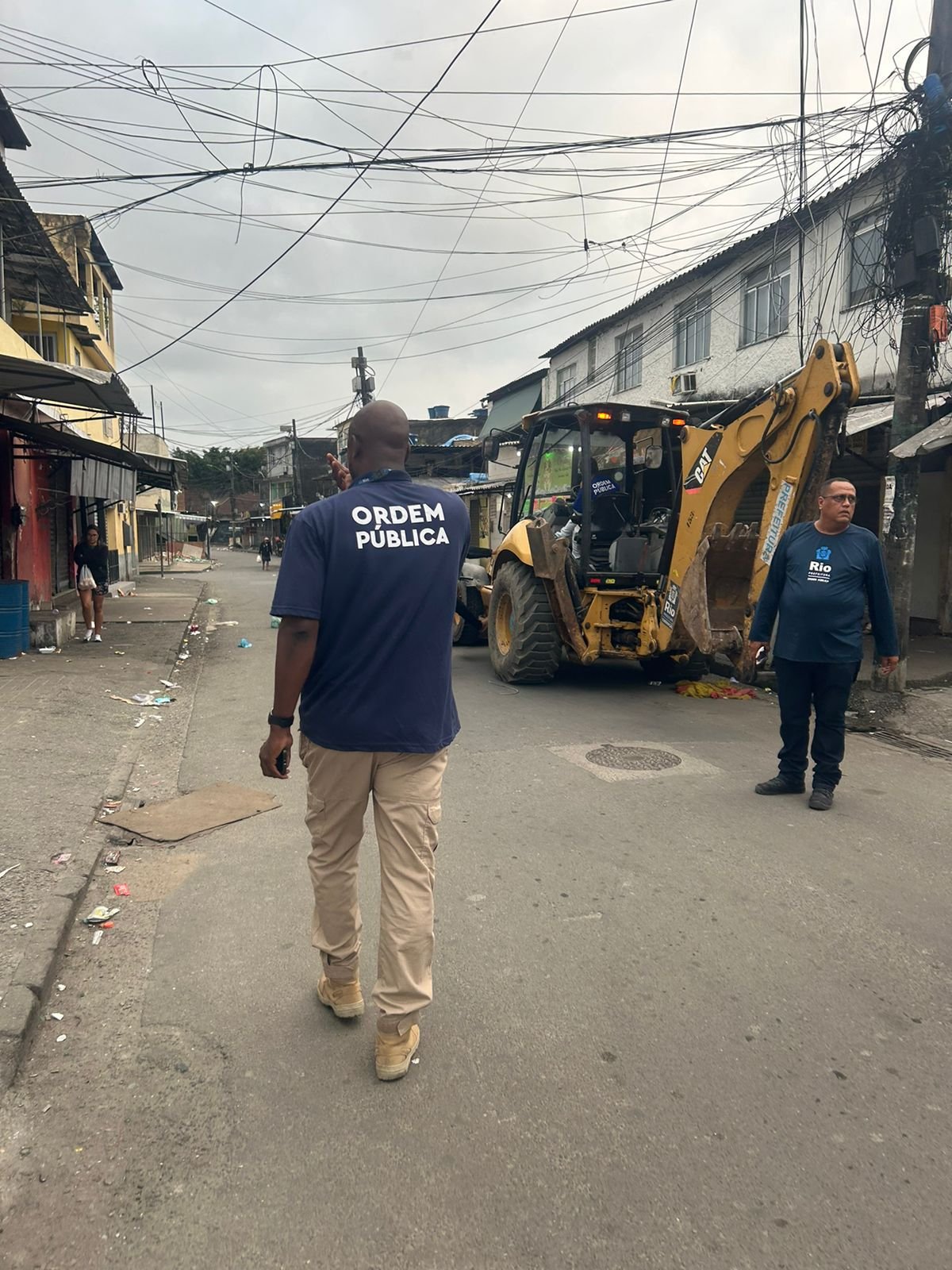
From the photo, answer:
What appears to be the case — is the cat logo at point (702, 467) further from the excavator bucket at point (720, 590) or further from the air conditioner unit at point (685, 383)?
the air conditioner unit at point (685, 383)

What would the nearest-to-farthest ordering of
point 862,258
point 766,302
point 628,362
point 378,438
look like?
point 378,438, point 862,258, point 766,302, point 628,362

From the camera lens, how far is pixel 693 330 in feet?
61.5

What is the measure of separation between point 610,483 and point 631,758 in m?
3.79

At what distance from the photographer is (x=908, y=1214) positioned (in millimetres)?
2139

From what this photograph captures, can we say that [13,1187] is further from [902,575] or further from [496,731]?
[902,575]

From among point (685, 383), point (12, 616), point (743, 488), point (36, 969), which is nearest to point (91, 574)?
point (12, 616)

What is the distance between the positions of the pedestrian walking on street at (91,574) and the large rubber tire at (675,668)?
7.96m

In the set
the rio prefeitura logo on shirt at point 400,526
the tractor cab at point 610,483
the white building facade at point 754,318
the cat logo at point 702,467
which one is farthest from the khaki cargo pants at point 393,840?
the white building facade at point 754,318

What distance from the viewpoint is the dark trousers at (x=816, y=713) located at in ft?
17.4

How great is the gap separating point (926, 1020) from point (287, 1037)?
2.23 meters

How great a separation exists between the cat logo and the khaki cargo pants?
17.8 feet

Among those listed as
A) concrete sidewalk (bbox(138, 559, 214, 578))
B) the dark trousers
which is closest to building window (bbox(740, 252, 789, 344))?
the dark trousers

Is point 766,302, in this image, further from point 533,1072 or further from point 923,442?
point 533,1072

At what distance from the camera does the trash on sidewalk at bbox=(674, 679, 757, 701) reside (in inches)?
354
